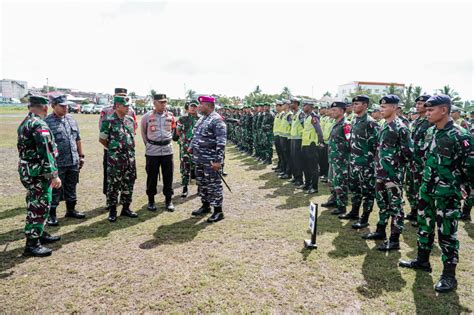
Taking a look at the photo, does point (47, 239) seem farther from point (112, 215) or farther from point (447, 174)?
point (447, 174)

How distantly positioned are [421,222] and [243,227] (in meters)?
2.73

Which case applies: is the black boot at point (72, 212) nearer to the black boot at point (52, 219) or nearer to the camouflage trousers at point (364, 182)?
the black boot at point (52, 219)

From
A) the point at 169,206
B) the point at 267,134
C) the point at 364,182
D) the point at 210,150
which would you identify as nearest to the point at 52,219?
the point at 169,206

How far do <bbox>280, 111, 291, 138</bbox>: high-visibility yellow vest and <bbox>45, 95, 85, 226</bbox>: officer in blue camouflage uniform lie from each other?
5.99 m

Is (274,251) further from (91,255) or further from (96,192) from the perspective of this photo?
(96,192)

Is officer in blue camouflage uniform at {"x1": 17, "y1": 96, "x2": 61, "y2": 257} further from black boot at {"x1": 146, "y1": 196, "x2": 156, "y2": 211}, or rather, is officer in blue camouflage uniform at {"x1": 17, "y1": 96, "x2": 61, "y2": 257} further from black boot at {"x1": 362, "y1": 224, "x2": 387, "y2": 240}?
black boot at {"x1": 362, "y1": 224, "x2": 387, "y2": 240}

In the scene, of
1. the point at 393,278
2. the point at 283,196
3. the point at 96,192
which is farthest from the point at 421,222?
the point at 96,192

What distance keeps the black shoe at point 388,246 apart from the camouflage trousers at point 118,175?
167 inches

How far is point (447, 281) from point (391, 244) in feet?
3.47

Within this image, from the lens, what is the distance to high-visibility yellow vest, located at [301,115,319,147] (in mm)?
7688

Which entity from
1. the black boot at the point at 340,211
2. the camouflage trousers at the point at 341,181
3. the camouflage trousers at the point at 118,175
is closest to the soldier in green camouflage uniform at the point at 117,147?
the camouflage trousers at the point at 118,175

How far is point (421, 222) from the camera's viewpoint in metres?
3.90

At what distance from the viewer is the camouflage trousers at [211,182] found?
579cm

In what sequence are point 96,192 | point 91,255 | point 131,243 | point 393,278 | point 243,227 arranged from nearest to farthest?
1. point 393,278
2. point 91,255
3. point 131,243
4. point 243,227
5. point 96,192
